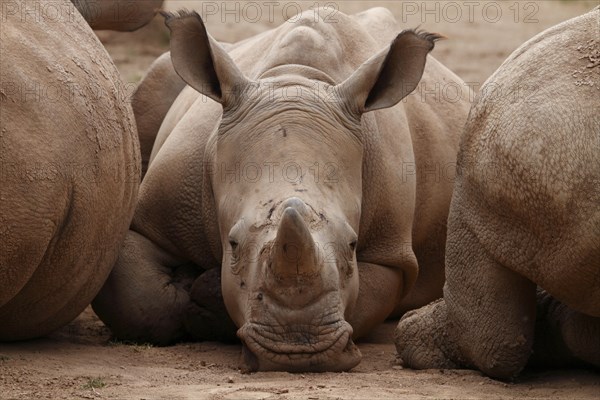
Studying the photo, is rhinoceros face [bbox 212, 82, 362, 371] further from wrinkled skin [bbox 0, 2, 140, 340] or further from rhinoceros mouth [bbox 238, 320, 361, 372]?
wrinkled skin [bbox 0, 2, 140, 340]

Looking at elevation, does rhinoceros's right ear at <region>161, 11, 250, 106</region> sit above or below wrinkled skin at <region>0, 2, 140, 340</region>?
above

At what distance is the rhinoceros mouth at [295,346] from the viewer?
6629mm

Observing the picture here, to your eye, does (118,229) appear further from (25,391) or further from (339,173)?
(25,391)

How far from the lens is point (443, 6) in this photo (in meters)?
17.2

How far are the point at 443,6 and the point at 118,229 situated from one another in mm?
10240

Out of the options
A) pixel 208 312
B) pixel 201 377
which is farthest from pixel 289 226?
pixel 208 312

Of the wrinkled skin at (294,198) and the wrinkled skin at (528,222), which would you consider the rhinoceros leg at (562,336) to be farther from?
the wrinkled skin at (294,198)

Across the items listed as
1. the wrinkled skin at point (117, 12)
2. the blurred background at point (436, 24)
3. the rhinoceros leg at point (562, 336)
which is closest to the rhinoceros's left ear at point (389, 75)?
the rhinoceros leg at point (562, 336)

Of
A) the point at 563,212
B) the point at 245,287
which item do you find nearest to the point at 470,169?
the point at 563,212

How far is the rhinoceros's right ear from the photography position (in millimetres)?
7559

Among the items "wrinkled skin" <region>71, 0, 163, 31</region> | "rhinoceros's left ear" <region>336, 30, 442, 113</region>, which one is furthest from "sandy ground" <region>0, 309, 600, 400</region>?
"wrinkled skin" <region>71, 0, 163, 31</region>

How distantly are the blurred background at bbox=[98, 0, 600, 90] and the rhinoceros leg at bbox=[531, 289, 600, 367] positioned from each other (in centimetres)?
686

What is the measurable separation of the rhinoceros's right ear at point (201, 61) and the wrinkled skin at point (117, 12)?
52.8 inches

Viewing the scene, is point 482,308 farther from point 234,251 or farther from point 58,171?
point 58,171
